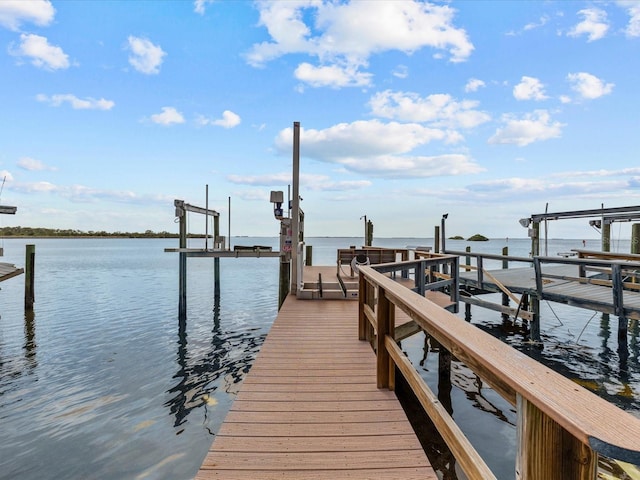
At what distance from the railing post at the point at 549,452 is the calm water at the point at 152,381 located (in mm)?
4257

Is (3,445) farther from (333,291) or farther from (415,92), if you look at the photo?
(415,92)

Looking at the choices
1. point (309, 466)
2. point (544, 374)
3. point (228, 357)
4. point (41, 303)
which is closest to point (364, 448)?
point (309, 466)

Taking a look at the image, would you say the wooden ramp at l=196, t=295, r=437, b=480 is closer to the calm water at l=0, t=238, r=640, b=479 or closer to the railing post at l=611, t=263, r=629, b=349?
the calm water at l=0, t=238, r=640, b=479

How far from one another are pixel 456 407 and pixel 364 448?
4.10 m

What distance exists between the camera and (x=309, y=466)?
2.35 m

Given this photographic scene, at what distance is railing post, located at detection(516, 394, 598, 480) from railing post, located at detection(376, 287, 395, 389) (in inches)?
89.7

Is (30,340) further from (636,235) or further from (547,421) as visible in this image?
(636,235)

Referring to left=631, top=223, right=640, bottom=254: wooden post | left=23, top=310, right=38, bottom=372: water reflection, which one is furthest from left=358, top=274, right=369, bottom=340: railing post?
left=631, top=223, right=640, bottom=254: wooden post

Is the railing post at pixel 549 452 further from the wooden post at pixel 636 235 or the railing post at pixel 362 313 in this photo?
the wooden post at pixel 636 235

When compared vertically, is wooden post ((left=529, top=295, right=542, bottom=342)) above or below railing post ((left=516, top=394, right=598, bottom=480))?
below

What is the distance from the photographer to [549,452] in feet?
3.13

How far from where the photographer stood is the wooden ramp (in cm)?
231

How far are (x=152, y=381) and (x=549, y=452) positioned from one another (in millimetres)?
7755

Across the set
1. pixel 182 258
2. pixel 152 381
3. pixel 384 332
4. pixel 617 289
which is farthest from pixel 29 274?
pixel 617 289
